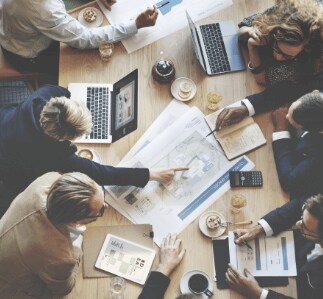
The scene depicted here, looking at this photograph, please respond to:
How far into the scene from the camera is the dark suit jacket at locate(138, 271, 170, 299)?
78.5 inches

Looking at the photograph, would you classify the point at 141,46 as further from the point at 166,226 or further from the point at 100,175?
the point at 166,226

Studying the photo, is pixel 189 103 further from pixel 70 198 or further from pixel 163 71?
pixel 70 198

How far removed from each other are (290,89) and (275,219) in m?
0.64

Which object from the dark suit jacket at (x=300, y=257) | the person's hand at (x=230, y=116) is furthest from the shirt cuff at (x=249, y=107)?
the dark suit jacket at (x=300, y=257)

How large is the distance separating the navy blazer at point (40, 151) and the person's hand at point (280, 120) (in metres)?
Answer: 0.64

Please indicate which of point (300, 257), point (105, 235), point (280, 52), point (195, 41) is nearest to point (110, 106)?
point (195, 41)

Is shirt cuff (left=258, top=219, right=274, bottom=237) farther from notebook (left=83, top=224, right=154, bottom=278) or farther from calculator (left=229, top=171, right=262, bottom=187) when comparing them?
notebook (left=83, top=224, right=154, bottom=278)

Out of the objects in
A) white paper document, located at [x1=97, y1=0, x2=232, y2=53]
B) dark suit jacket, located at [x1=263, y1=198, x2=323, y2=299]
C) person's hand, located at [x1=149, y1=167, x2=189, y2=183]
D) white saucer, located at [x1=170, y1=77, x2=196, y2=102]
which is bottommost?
dark suit jacket, located at [x1=263, y1=198, x2=323, y2=299]

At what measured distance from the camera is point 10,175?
2.33 m

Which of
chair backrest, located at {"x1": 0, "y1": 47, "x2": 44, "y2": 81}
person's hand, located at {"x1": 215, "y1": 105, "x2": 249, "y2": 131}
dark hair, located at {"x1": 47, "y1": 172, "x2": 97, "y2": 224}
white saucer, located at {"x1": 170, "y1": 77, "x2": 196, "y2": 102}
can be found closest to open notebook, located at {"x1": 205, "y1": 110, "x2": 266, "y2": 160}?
person's hand, located at {"x1": 215, "y1": 105, "x2": 249, "y2": 131}

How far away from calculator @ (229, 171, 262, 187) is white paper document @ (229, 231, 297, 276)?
0.73 ft

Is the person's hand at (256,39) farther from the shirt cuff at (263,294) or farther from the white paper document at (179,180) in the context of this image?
the shirt cuff at (263,294)

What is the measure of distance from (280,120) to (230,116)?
23 cm

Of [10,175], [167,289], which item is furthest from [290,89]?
[10,175]
